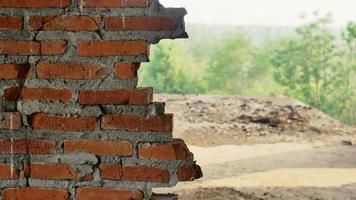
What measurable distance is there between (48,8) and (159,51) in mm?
21027

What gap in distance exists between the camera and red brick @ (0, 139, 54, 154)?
242cm

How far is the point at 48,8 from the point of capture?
2.41 metres

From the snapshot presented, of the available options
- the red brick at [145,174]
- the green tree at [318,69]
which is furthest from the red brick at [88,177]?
the green tree at [318,69]

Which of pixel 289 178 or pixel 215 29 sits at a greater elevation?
pixel 215 29

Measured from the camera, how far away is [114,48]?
2375 mm

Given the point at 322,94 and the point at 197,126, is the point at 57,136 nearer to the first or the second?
the point at 197,126

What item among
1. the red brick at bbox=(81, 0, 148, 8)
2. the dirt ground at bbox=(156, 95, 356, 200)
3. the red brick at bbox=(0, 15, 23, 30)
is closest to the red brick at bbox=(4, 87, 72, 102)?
the red brick at bbox=(0, 15, 23, 30)

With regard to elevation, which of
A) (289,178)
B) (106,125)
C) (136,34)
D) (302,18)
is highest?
(302,18)

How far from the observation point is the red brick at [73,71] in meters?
2.39

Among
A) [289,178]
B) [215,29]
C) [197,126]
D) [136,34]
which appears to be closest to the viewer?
[136,34]

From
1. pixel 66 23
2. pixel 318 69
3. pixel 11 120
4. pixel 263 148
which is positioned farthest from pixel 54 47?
pixel 318 69

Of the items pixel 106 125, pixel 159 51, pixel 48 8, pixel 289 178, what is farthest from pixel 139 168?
pixel 159 51

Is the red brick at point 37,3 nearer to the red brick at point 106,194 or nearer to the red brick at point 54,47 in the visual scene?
the red brick at point 54,47

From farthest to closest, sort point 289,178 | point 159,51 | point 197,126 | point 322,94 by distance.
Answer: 1. point 159,51
2. point 322,94
3. point 197,126
4. point 289,178
